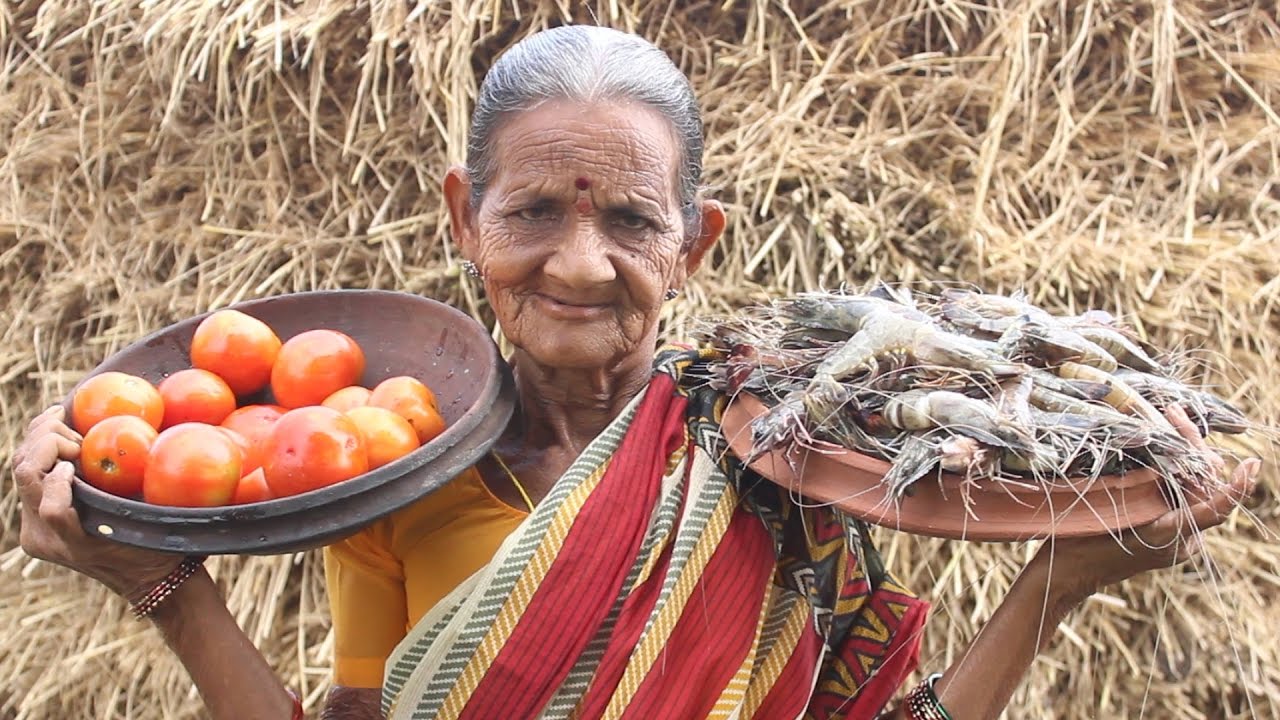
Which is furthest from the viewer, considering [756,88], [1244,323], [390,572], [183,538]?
[756,88]

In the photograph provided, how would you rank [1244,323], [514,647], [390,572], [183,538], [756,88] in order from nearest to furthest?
1. [183,538]
2. [514,647]
3. [390,572]
4. [1244,323]
5. [756,88]

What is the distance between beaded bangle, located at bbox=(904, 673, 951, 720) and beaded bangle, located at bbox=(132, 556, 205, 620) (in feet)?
2.67

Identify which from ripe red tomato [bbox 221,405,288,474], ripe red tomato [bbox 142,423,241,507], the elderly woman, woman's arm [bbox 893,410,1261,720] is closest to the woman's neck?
the elderly woman

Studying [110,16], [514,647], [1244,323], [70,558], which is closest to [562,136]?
[514,647]

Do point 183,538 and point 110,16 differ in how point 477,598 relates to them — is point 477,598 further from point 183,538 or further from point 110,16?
point 110,16

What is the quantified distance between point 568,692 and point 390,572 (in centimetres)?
29

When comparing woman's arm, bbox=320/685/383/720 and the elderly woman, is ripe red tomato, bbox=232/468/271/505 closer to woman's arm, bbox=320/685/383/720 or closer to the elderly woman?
the elderly woman

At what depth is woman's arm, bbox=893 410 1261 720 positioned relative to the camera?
107 cm

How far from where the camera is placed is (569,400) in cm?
143

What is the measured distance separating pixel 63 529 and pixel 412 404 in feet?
1.22

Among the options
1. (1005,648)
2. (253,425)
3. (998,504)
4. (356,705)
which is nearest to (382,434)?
(253,425)

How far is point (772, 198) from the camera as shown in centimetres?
233

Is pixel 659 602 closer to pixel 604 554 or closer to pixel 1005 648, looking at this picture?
pixel 604 554

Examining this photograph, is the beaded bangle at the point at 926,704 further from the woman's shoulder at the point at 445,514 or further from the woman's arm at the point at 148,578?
the woman's arm at the point at 148,578
